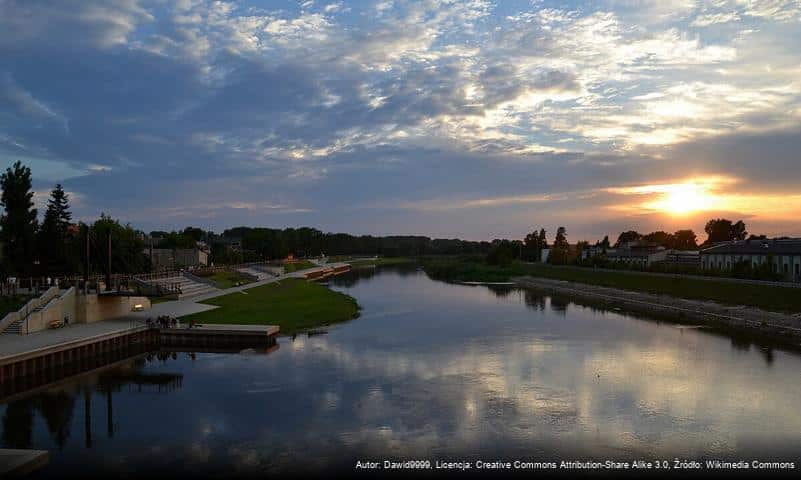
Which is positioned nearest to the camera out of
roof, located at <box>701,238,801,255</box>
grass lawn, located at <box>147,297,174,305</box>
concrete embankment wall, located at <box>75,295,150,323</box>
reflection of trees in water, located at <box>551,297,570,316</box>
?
concrete embankment wall, located at <box>75,295,150,323</box>

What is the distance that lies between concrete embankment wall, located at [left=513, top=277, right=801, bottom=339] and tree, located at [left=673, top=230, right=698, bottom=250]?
90782mm

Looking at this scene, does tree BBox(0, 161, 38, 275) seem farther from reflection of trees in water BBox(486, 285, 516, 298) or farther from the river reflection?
reflection of trees in water BBox(486, 285, 516, 298)

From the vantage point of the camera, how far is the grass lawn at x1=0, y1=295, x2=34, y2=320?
104 feet

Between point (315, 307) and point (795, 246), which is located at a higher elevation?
point (795, 246)

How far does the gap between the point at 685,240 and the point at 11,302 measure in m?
162

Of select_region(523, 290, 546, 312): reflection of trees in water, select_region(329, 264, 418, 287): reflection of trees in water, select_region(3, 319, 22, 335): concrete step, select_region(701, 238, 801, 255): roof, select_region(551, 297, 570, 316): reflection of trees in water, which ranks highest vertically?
select_region(701, 238, 801, 255): roof

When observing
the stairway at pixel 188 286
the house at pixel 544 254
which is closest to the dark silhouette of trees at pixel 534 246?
the house at pixel 544 254

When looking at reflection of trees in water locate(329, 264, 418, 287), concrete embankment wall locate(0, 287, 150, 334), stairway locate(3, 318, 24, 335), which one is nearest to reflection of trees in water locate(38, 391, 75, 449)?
stairway locate(3, 318, 24, 335)

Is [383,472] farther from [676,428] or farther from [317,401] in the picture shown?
[676,428]

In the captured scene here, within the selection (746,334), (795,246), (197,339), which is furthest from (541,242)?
(197,339)

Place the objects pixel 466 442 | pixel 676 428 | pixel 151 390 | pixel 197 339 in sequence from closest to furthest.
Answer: pixel 466 442
pixel 676 428
pixel 151 390
pixel 197 339

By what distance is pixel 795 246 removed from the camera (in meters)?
66.9

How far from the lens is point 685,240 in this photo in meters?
158

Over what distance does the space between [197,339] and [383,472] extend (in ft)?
75.6
